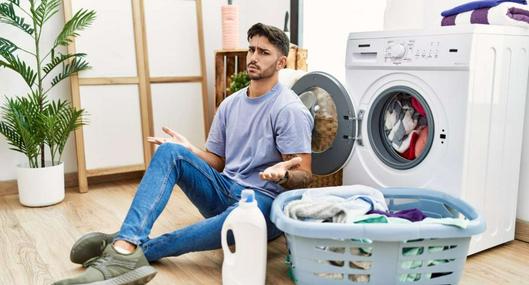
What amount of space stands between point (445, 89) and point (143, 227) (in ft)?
3.82

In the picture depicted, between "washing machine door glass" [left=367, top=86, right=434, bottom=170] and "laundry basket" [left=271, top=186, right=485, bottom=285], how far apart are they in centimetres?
43

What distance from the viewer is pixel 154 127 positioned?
3.13 m

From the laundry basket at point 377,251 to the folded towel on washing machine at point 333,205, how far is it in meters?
0.08

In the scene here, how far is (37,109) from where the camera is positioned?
8.54ft

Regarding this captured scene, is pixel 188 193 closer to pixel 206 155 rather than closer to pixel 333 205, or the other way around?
pixel 206 155

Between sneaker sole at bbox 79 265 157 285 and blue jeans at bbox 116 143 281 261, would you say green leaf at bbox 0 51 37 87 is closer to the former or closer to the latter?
blue jeans at bbox 116 143 281 261

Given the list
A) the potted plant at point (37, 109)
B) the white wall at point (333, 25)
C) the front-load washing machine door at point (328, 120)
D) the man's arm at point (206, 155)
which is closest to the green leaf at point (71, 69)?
the potted plant at point (37, 109)

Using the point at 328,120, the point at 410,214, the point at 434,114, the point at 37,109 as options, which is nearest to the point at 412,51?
the point at 434,114

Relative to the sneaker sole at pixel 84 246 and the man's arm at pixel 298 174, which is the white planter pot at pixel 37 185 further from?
the man's arm at pixel 298 174

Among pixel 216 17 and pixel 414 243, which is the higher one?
pixel 216 17

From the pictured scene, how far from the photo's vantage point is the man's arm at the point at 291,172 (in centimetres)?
164

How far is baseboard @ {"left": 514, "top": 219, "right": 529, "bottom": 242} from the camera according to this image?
6.91 ft

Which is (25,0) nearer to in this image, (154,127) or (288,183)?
(154,127)

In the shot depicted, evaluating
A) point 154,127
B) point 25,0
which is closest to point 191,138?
point 154,127
